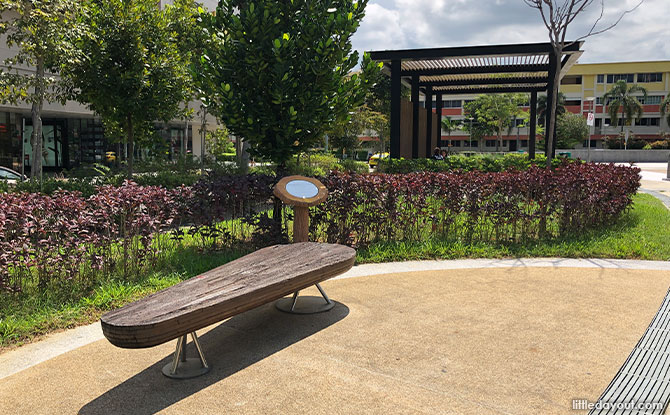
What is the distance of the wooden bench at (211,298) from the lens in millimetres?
3148

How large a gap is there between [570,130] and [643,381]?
5983cm

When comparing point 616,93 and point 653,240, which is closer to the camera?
point 653,240

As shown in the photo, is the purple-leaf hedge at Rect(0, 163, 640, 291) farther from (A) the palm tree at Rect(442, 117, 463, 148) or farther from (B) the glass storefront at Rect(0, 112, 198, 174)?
(A) the palm tree at Rect(442, 117, 463, 148)

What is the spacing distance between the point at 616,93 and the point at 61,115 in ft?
216

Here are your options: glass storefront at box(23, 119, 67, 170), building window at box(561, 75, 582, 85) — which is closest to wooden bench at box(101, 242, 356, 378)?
glass storefront at box(23, 119, 67, 170)

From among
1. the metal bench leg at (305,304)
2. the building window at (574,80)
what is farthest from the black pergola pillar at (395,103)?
the building window at (574,80)

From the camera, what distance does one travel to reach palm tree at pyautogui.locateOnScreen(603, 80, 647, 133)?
216 feet

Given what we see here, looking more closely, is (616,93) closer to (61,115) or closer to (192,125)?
(192,125)

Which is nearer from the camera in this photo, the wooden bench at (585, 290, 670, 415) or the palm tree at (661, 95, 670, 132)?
the wooden bench at (585, 290, 670, 415)

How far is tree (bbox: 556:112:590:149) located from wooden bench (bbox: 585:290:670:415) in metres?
57.8

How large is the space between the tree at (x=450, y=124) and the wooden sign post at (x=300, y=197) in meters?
65.2

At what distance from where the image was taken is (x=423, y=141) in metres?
22.6

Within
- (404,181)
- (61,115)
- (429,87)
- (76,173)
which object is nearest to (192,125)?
(61,115)

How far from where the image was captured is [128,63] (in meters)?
12.0
